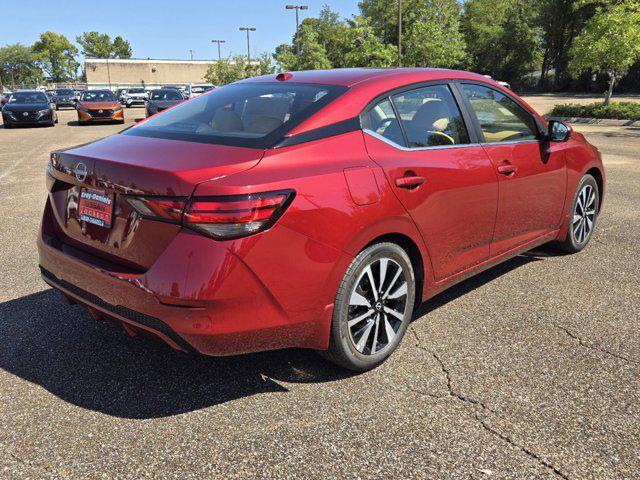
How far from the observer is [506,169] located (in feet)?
12.7

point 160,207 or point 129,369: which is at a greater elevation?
point 160,207

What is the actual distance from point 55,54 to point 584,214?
147897 millimetres

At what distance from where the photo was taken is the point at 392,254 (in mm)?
3090

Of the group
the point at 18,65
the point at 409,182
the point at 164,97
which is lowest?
the point at 409,182

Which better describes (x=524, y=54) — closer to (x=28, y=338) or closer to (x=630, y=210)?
(x=630, y=210)

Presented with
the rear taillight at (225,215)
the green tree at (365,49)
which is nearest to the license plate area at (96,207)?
the rear taillight at (225,215)

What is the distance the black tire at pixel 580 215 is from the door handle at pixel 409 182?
2363mm

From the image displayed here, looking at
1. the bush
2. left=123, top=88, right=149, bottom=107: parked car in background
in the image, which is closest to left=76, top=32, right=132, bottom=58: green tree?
left=123, top=88, right=149, bottom=107: parked car in background

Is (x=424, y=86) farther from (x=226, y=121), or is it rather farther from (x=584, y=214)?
(x=584, y=214)

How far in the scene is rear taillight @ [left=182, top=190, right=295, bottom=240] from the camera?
2.38 m

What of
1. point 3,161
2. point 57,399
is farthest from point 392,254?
point 3,161

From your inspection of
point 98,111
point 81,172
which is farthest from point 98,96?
point 81,172

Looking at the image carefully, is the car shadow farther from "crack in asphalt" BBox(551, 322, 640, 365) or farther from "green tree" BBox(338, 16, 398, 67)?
"green tree" BBox(338, 16, 398, 67)

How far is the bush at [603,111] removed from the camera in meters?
20.6
